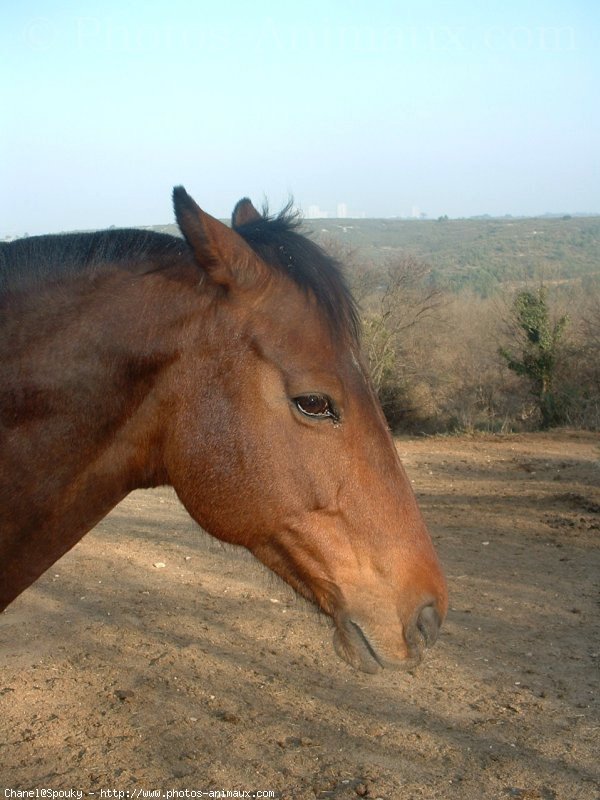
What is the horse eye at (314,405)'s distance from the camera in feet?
7.11

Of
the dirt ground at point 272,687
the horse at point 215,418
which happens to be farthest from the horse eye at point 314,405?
the dirt ground at point 272,687

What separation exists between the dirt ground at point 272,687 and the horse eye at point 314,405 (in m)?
0.86

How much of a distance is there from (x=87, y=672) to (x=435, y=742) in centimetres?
217

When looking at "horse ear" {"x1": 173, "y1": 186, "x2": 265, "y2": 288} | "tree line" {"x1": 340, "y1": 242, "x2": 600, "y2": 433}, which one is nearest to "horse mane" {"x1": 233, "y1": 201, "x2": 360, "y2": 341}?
"horse ear" {"x1": 173, "y1": 186, "x2": 265, "y2": 288}

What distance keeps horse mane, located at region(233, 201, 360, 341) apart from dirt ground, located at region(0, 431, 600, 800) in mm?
1049

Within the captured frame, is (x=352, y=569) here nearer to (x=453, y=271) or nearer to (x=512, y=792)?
(x=512, y=792)

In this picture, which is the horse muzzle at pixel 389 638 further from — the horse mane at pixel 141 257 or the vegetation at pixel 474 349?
the vegetation at pixel 474 349

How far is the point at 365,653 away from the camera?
2.23 metres

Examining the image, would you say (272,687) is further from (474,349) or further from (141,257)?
(474,349)

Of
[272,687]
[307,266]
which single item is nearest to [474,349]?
[272,687]

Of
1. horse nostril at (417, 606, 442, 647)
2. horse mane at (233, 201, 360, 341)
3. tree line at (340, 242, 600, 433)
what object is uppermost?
horse mane at (233, 201, 360, 341)

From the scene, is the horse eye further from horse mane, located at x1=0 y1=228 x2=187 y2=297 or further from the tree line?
the tree line

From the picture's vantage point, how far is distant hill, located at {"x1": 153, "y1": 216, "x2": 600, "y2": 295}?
52.5 metres

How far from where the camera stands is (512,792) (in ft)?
11.5
